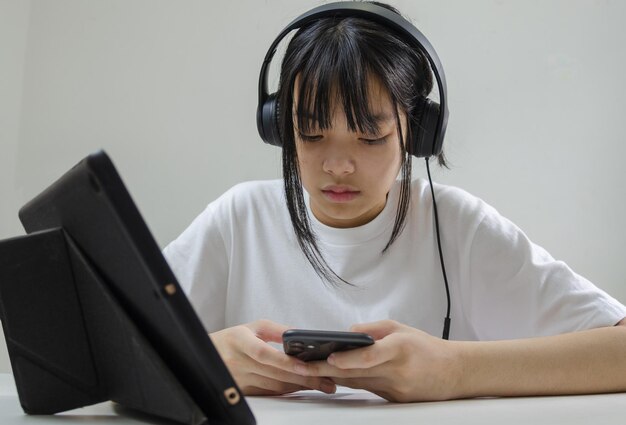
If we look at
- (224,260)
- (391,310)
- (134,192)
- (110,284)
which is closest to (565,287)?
(391,310)

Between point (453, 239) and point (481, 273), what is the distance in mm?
76

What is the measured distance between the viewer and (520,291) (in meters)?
1.16

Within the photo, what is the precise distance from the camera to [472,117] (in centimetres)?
161

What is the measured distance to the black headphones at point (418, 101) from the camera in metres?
1.04

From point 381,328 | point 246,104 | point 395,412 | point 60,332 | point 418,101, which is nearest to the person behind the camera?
point 60,332

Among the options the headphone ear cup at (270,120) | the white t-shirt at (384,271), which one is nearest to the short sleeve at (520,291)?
the white t-shirt at (384,271)

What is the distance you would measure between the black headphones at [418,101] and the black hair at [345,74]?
15 millimetres

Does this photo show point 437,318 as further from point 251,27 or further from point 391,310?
point 251,27

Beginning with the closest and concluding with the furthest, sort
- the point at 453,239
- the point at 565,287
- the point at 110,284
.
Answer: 1. the point at 110,284
2. the point at 565,287
3. the point at 453,239

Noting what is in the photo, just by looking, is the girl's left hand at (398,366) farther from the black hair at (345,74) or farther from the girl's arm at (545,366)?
the black hair at (345,74)

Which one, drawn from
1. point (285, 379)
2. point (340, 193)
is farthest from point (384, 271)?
point (285, 379)

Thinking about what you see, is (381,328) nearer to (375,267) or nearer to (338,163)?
(338,163)

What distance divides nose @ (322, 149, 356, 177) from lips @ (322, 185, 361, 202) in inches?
1.2

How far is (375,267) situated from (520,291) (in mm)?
241
